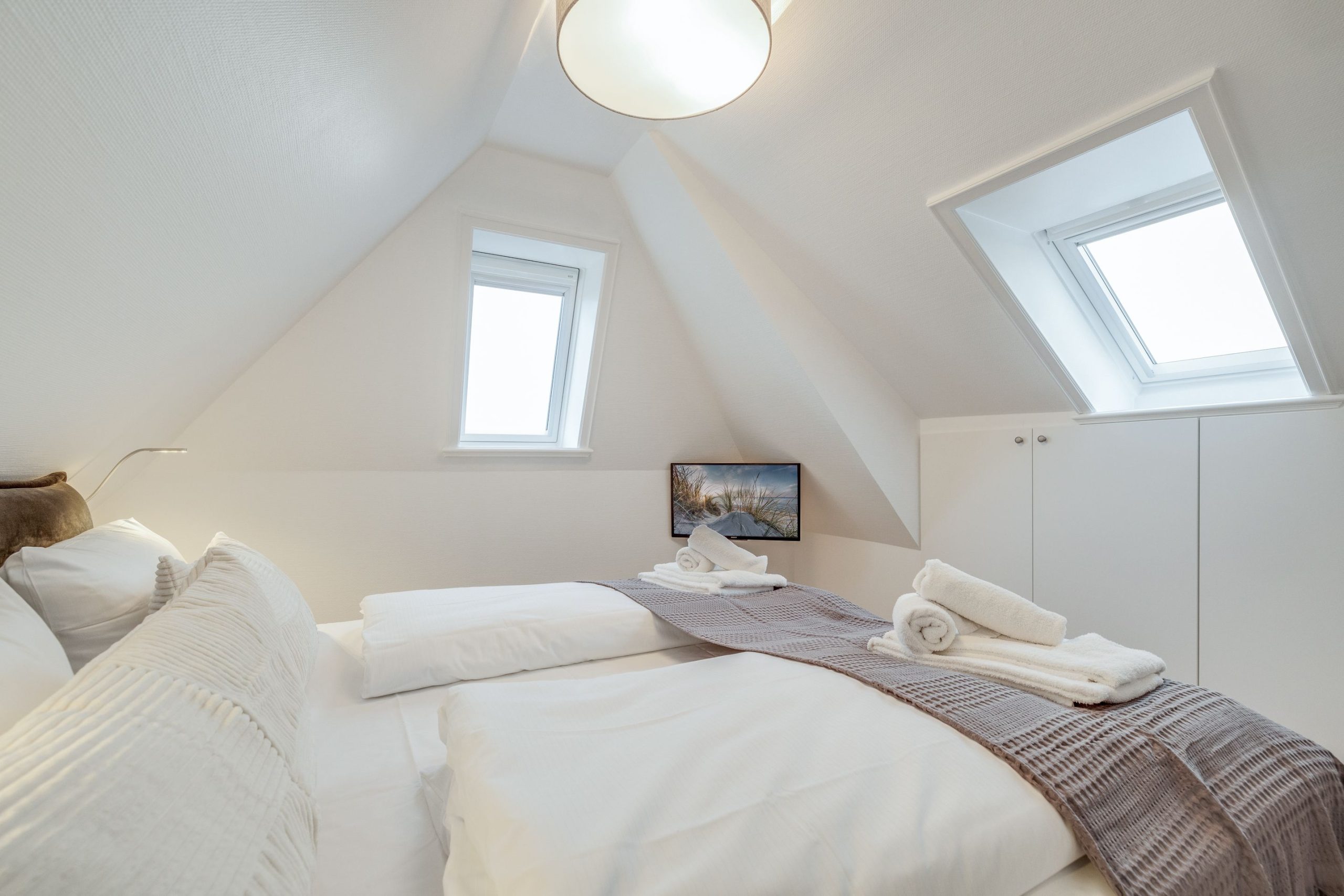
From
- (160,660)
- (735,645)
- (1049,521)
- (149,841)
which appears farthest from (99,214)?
(1049,521)

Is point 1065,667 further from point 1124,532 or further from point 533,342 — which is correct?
point 533,342

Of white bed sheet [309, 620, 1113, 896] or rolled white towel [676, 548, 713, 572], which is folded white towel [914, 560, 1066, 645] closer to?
white bed sheet [309, 620, 1113, 896]

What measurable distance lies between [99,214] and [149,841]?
89cm

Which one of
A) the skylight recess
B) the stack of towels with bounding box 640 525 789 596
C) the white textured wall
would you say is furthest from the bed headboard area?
the skylight recess

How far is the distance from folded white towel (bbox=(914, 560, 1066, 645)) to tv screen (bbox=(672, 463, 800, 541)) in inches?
84.5

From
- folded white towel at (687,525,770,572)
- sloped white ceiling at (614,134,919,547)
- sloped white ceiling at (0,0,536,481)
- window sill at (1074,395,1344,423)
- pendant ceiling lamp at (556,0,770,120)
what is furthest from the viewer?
sloped white ceiling at (614,134,919,547)

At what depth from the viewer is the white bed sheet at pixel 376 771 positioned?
92 cm

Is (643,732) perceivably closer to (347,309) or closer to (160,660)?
(160,660)

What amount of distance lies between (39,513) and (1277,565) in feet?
11.3

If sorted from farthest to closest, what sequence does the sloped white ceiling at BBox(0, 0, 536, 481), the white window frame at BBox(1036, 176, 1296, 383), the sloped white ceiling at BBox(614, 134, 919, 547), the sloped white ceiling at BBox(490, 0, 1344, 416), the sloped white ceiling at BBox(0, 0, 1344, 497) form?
the sloped white ceiling at BBox(614, 134, 919, 547) → the white window frame at BBox(1036, 176, 1296, 383) → the sloped white ceiling at BBox(490, 0, 1344, 416) → the sloped white ceiling at BBox(0, 0, 1344, 497) → the sloped white ceiling at BBox(0, 0, 536, 481)

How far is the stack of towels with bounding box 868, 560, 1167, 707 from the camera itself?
4.18ft

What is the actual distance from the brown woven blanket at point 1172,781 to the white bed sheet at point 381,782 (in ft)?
0.31

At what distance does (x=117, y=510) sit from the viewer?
2527mm

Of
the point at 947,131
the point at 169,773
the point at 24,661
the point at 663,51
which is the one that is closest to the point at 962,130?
the point at 947,131
